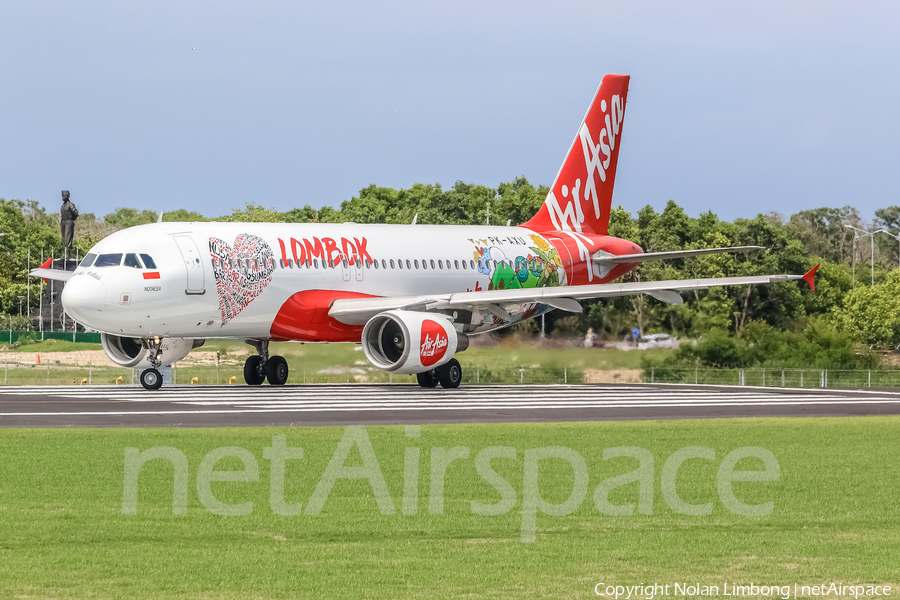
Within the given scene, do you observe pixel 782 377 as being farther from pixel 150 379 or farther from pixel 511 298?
pixel 150 379

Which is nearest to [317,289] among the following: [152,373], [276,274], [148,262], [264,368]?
[276,274]

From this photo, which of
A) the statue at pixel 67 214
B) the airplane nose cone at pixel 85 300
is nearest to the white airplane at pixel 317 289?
the airplane nose cone at pixel 85 300

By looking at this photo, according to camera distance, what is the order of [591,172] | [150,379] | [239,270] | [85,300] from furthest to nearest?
[591,172], [150,379], [239,270], [85,300]

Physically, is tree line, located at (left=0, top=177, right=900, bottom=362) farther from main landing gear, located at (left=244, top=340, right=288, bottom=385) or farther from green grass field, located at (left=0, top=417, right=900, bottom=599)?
green grass field, located at (left=0, top=417, right=900, bottom=599)

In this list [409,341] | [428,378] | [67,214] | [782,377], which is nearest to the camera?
[409,341]

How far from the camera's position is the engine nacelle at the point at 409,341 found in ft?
108

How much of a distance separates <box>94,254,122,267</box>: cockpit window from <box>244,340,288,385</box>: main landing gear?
6.66 metres

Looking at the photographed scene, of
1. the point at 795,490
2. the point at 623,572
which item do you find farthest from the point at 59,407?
the point at 623,572

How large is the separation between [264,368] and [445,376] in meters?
5.51

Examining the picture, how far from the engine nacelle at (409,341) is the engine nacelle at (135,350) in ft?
16.9

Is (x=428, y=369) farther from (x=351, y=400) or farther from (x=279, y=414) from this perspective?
(x=279, y=414)

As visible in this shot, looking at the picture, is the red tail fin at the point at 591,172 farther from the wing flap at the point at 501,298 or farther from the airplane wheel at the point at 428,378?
the airplane wheel at the point at 428,378

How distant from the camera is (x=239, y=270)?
33781 millimetres

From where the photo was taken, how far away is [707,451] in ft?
62.4
